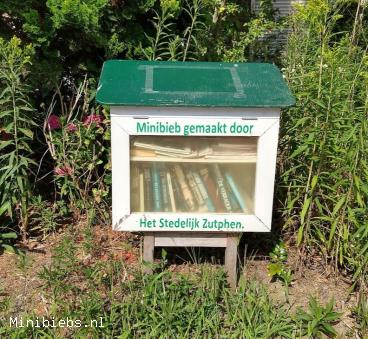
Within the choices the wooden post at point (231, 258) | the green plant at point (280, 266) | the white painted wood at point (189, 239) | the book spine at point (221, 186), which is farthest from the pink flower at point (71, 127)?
the green plant at point (280, 266)

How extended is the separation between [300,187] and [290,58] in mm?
1223

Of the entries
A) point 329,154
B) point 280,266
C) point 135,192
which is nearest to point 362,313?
point 280,266

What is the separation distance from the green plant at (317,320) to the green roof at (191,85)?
1354 mm

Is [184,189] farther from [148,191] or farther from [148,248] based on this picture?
[148,248]

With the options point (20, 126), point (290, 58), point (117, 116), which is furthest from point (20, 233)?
point (290, 58)

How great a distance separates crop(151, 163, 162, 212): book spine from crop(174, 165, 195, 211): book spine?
134 millimetres

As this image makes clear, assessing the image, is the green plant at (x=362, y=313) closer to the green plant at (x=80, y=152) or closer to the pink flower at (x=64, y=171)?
the green plant at (x=80, y=152)

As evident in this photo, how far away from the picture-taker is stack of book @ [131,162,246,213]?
4.24m

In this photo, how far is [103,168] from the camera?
217 inches

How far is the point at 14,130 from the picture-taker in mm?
4715

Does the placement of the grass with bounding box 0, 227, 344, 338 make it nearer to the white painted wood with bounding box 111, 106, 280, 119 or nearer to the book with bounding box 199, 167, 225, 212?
the book with bounding box 199, 167, 225, 212

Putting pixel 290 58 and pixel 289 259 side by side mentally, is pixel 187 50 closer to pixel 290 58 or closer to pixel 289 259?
pixel 290 58

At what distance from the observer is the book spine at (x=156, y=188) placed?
4.24 meters

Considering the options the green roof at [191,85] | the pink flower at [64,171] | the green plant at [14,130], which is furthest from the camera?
the pink flower at [64,171]
